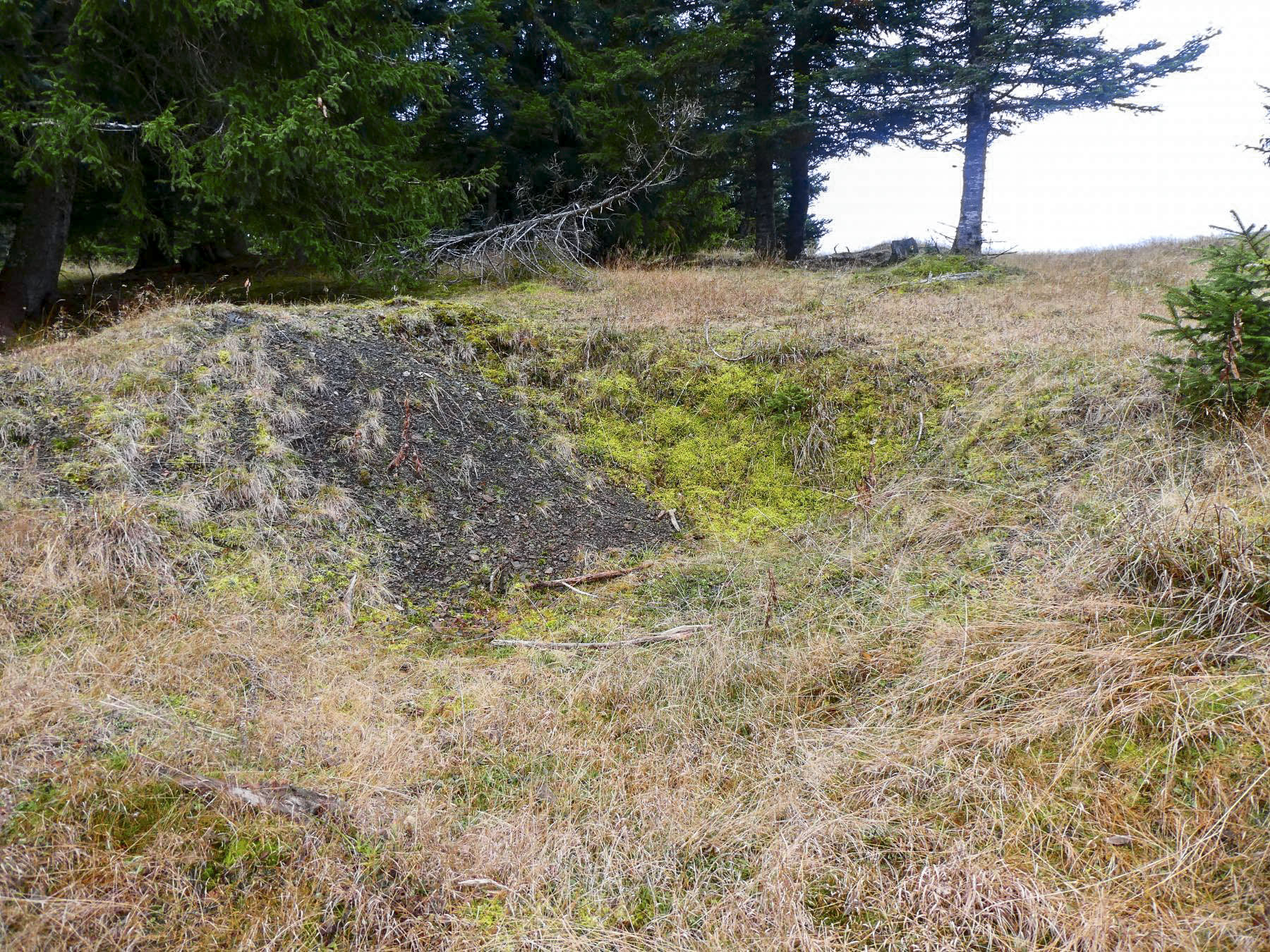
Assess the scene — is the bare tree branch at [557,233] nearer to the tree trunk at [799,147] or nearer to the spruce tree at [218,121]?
the spruce tree at [218,121]

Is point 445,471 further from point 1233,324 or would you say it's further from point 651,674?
point 1233,324

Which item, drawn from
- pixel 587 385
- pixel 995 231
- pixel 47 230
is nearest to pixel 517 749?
pixel 587 385

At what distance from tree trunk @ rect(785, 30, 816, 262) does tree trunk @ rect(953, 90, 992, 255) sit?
2.89 meters

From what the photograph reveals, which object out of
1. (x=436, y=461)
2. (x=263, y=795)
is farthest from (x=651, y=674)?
(x=436, y=461)

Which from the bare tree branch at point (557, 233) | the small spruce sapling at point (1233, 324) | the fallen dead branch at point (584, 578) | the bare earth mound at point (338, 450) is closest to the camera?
the small spruce sapling at point (1233, 324)

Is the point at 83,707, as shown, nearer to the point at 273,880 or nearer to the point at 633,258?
the point at 273,880

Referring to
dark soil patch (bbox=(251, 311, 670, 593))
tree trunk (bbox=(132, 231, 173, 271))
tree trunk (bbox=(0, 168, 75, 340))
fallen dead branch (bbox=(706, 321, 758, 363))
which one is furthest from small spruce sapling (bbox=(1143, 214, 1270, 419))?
tree trunk (bbox=(132, 231, 173, 271))

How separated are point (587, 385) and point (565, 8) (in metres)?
9.77

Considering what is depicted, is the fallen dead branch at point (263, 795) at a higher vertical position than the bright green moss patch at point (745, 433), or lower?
lower

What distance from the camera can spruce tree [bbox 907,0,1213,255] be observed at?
10.8 metres

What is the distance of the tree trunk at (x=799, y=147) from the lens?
1184 cm

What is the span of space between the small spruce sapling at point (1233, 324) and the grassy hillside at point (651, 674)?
0.88 ft

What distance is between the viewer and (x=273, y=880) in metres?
2.09

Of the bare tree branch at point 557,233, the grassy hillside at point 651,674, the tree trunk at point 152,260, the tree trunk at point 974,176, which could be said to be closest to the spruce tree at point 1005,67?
the tree trunk at point 974,176
